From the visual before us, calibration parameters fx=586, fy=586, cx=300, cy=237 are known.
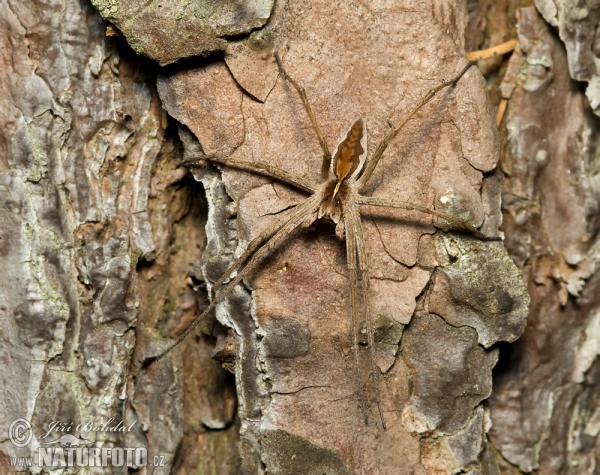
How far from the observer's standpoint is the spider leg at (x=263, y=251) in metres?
2.92

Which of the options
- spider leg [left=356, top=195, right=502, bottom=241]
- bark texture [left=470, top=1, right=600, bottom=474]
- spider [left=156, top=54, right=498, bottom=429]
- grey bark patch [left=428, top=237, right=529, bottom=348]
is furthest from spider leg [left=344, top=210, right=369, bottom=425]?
bark texture [left=470, top=1, right=600, bottom=474]

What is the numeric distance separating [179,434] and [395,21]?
2.45 m

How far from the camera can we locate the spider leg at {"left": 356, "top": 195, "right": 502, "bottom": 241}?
115 inches

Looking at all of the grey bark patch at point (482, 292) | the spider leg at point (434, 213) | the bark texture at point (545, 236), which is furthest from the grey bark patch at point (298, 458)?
the spider leg at point (434, 213)

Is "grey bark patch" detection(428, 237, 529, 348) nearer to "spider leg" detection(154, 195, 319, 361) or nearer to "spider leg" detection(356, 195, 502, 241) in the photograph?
"spider leg" detection(356, 195, 502, 241)

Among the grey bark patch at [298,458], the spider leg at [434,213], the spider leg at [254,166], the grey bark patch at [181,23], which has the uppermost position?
the grey bark patch at [181,23]

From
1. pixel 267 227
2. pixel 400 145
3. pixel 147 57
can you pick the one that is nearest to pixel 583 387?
pixel 400 145

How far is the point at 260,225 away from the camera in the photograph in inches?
118

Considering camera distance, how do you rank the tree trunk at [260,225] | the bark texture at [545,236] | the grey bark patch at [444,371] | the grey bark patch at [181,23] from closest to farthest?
the grey bark patch at [181,23] → the tree trunk at [260,225] → the grey bark patch at [444,371] → the bark texture at [545,236]

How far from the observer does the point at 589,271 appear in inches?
128

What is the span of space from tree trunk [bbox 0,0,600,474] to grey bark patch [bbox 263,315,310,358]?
0.04ft

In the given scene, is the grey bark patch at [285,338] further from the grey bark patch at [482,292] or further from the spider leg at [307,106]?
the spider leg at [307,106]

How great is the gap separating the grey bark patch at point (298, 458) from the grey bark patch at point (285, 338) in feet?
1.29

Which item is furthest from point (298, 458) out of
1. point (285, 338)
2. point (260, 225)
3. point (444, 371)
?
point (260, 225)
